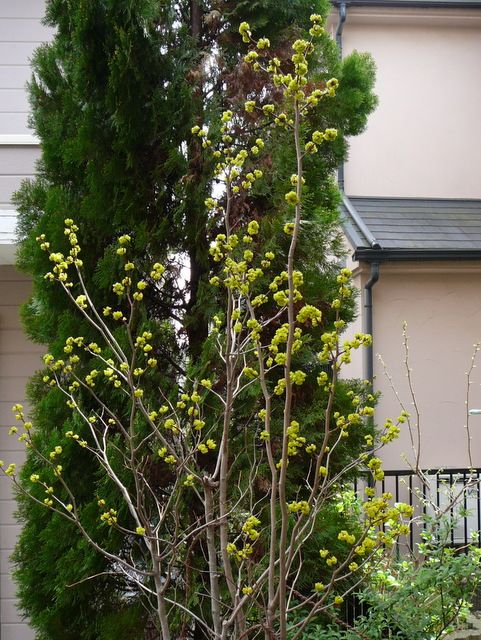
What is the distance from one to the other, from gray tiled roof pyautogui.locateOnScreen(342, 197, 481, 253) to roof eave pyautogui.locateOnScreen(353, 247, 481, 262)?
0.7 inches

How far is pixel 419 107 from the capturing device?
962 cm

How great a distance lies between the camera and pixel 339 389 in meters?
3.59

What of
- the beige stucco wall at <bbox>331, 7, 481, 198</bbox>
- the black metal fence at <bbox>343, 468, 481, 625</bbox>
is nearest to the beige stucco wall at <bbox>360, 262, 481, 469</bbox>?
the black metal fence at <bbox>343, 468, 481, 625</bbox>

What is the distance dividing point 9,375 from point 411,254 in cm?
449

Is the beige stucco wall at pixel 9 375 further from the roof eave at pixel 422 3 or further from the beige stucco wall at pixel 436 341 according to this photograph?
the roof eave at pixel 422 3

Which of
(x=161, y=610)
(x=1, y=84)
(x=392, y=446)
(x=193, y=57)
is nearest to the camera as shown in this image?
(x=161, y=610)

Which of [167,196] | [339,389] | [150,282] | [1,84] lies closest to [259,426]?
[339,389]

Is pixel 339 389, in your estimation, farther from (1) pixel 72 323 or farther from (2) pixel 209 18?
(2) pixel 209 18

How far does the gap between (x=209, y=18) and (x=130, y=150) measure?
0.78 metres

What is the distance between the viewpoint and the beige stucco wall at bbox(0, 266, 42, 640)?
4.80 meters

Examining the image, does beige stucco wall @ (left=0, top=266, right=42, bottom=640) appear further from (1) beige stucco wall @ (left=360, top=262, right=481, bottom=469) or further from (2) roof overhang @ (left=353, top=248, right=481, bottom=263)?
(1) beige stucco wall @ (left=360, top=262, right=481, bottom=469)

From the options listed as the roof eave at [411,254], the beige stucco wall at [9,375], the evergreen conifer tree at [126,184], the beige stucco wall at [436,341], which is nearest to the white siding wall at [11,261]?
the beige stucco wall at [9,375]

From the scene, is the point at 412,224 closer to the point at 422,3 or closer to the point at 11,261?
the point at 422,3

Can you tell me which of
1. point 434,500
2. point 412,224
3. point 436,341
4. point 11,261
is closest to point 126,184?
point 11,261
